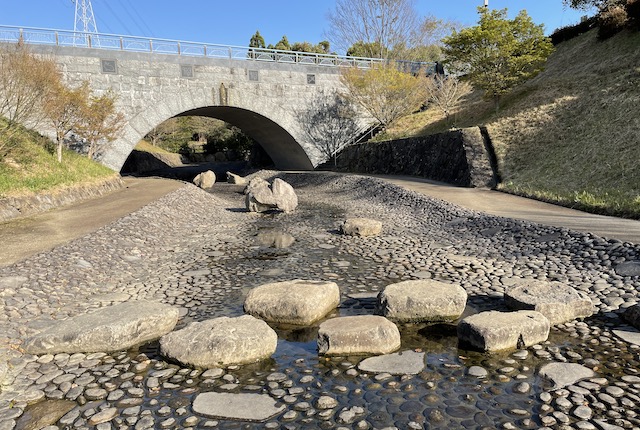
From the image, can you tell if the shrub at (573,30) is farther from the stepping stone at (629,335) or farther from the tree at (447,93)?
the stepping stone at (629,335)

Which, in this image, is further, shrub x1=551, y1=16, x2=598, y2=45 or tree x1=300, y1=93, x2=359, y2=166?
tree x1=300, y1=93, x2=359, y2=166

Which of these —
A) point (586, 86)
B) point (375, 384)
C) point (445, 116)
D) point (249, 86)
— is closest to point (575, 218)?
point (375, 384)

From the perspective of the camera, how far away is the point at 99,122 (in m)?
20.0

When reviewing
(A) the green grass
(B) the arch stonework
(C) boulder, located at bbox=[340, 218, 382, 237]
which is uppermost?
(B) the arch stonework

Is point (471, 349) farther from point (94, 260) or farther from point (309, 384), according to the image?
point (94, 260)

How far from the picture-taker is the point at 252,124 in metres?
30.0

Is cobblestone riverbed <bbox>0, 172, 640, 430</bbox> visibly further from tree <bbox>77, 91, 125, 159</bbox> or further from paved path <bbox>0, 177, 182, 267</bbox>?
tree <bbox>77, 91, 125, 159</bbox>

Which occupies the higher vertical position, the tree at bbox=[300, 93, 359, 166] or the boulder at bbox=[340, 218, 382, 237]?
the tree at bbox=[300, 93, 359, 166]

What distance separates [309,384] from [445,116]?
2411 centimetres

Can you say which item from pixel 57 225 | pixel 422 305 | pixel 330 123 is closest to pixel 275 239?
pixel 57 225

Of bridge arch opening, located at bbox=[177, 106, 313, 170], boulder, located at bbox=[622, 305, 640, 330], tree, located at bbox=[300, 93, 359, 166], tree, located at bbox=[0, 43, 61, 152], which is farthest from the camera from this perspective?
tree, located at bbox=[300, 93, 359, 166]

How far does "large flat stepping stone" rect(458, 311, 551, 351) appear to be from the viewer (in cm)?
439

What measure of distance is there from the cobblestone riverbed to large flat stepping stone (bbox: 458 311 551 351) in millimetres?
117

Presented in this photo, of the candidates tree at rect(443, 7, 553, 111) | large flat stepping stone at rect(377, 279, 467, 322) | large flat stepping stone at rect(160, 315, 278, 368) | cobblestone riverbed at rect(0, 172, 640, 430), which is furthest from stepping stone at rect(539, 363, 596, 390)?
tree at rect(443, 7, 553, 111)
